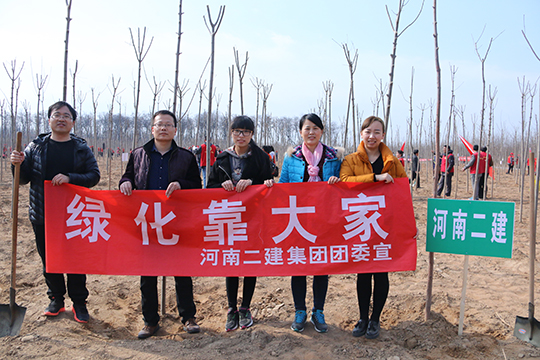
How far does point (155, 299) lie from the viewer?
287 centimetres

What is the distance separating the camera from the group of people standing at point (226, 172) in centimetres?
276

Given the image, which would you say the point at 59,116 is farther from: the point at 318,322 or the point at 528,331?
the point at 528,331

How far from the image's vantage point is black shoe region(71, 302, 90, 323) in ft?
9.88

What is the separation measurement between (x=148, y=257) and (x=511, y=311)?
3447mm

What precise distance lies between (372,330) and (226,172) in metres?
1.76

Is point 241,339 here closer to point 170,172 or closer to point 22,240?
point 170,172

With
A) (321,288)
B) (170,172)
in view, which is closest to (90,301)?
(170,172)

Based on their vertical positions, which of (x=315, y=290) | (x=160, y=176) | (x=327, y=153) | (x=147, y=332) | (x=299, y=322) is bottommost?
(x=147, y=332)

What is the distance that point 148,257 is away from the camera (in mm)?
2912

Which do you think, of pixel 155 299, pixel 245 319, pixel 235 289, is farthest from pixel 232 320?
pixel 155 299

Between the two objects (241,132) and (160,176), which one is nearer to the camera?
(241,132)

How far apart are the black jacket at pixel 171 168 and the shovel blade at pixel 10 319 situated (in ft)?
4.31

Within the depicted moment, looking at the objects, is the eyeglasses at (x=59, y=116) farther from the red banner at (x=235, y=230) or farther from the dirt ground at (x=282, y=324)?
the dirt ground at (x=282, y=324)

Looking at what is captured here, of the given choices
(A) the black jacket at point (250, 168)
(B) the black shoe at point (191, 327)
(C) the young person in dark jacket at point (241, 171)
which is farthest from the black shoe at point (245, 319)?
(A) the black jacket at point (250, 168)
